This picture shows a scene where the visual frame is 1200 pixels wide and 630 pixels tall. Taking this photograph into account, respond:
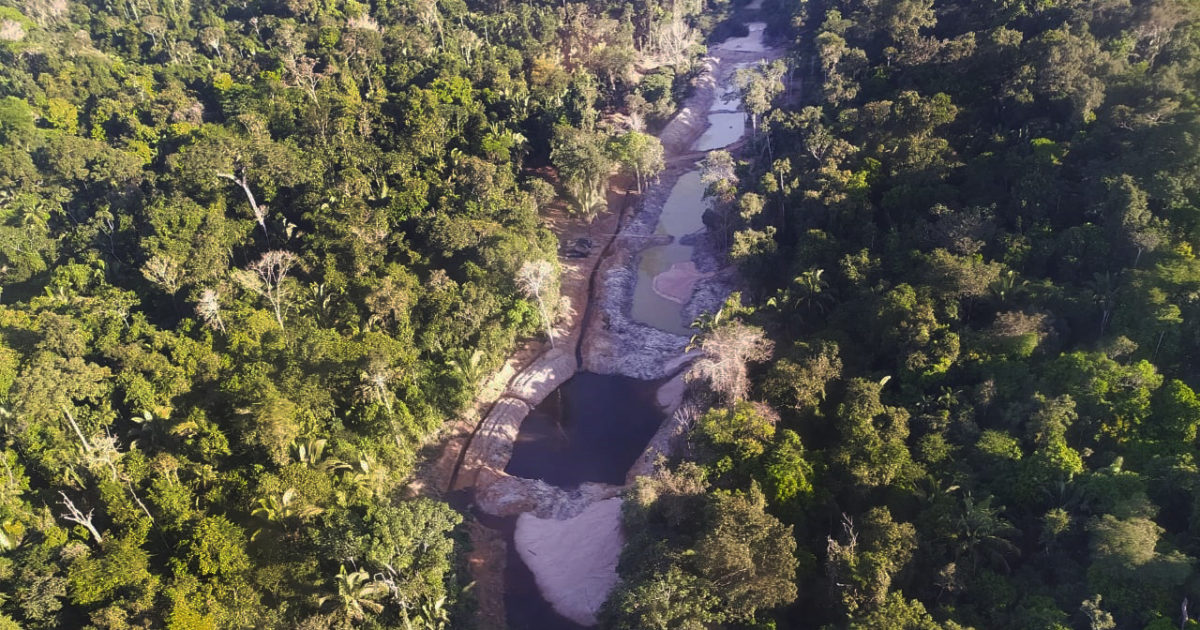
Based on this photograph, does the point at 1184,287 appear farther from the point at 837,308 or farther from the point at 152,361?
the point at 152,361

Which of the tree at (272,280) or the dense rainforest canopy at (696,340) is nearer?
the dense rainforest canopy at (696,340)

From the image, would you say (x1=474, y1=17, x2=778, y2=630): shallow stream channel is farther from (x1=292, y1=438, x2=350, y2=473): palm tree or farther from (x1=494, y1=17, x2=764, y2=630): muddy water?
(x1=292, y1=438, x2=350, y2=473): palm tree

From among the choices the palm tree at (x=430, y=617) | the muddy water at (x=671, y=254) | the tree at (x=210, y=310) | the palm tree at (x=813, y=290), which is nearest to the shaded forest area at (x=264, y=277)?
the palm tree at (x=430, y=617)

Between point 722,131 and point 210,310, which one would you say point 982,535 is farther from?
point 722,131

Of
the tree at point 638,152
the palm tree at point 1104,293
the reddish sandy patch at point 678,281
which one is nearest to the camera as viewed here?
the palm tree at point 1104,293

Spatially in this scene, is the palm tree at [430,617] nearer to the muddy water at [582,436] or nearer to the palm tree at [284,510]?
the muddy water at [582,436]

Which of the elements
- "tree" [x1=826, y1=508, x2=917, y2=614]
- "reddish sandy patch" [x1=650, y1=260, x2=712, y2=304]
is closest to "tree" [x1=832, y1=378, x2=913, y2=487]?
"tree" [x1=826, y1=508, x2=917, y2=614]
